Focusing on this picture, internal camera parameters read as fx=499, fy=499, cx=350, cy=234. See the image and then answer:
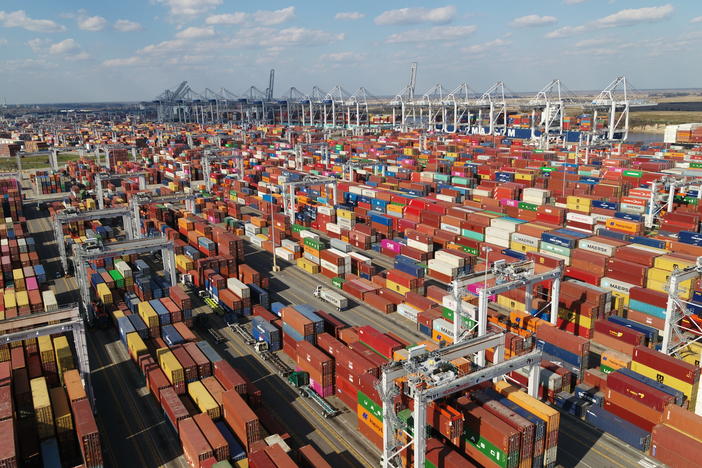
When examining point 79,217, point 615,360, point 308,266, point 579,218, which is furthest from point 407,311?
point 79,217

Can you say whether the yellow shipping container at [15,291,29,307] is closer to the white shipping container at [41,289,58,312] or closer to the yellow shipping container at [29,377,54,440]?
the white shipping container at [41,289,58,312]

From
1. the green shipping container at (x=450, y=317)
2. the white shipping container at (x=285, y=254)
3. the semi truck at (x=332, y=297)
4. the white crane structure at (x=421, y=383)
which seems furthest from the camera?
Result: the white shipping container at (x=285, y=254)

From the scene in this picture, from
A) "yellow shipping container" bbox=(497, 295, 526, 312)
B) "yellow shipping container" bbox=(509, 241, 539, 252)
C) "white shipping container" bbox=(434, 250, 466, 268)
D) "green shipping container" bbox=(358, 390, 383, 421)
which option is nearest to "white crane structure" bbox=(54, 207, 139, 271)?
"white shipping container" bbox=(434, 250, 466, 268)

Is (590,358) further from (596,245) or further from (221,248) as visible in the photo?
(221,248)

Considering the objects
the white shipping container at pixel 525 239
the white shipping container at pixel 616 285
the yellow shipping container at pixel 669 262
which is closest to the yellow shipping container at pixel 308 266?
the white shipping container at pixel 525 239

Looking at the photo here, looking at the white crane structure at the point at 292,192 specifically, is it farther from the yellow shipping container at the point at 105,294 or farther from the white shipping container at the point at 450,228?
the yellow shipping container at the point at 105,294
